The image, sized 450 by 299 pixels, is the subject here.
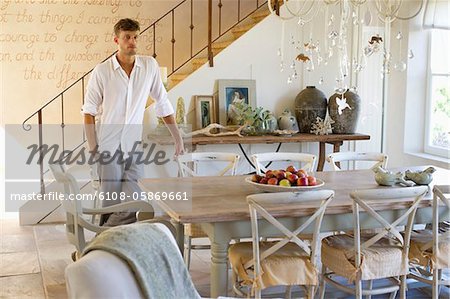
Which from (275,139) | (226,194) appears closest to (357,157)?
(275,139)

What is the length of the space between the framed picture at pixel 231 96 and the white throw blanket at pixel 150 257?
3525mm

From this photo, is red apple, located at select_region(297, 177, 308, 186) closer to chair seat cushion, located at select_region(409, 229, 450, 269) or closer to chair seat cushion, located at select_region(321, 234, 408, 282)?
chair seat cushion, located at select_region(321, 234, 408, 282)

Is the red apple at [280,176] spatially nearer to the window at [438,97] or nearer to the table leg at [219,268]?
the table leg at [219,268]

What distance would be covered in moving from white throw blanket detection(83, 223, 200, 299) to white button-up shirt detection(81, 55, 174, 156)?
1.96m

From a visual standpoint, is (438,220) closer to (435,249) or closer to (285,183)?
(435,249)

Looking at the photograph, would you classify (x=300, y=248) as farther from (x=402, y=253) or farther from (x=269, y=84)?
(x=269, y=84)

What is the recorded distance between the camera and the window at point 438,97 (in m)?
6.04

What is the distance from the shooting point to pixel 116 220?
13.0 feet

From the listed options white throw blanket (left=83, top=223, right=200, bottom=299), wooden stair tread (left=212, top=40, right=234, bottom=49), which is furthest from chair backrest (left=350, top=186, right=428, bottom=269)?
wooden stair tread (left=212, top=40, right=234, bottom=49)

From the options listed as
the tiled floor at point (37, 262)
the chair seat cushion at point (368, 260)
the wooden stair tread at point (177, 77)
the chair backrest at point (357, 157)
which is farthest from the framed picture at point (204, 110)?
the chair seat cushion at point (368, 260)

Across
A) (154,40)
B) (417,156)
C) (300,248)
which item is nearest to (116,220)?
(300,248)

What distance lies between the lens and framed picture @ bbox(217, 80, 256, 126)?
5.66 meters

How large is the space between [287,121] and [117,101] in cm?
212

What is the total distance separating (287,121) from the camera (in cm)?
568
